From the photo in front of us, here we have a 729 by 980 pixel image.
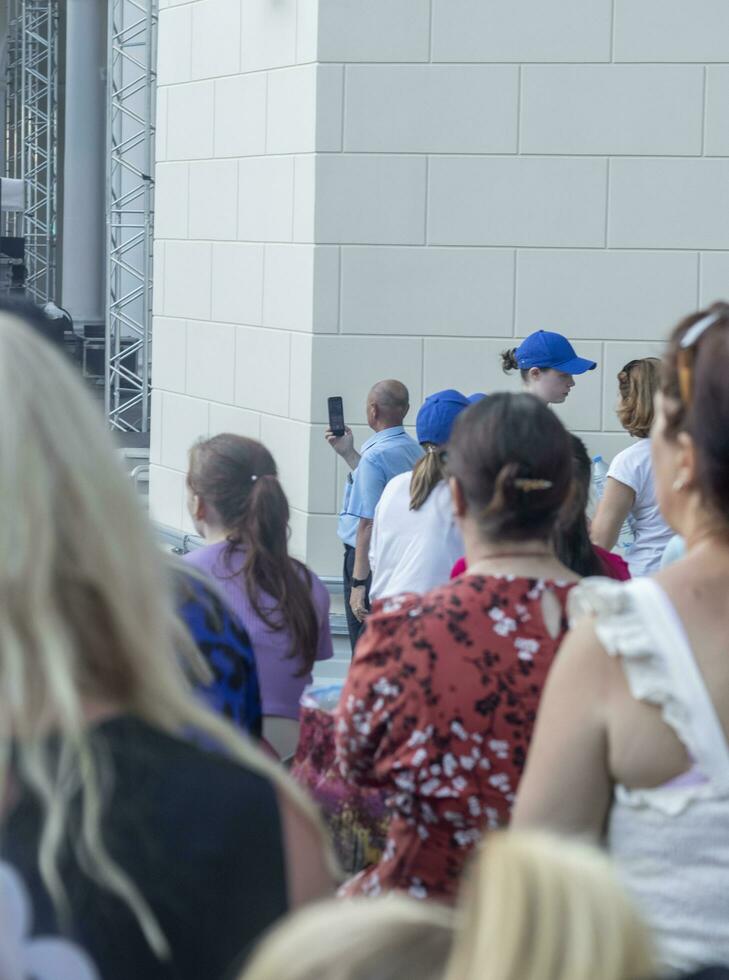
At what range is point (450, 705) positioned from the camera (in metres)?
2.08

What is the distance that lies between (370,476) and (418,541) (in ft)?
4.20

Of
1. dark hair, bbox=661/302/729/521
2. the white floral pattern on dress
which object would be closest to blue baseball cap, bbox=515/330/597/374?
dark hair, bbox=661/302/729/521

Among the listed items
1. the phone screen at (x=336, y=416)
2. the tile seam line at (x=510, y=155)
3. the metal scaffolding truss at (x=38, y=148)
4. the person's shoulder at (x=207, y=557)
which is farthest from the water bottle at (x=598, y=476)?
the metal scaffolding truss at (x=38, y=148)

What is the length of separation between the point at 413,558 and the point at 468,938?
3.75 meters

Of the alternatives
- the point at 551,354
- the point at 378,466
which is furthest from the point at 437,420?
the point at 378,466

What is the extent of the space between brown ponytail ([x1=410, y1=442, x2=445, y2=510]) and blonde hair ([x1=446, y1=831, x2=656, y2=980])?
3760 mm

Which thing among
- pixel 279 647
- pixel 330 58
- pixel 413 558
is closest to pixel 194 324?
pixel 330 58

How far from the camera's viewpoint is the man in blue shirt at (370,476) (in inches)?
227

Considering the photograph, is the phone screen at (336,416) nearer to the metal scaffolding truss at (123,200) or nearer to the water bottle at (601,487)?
the water bottle at (601,487)

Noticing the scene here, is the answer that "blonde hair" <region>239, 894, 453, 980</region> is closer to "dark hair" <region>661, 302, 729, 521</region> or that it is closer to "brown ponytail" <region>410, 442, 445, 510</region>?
"dark hair" <region>661, 302, 729, 521</region>

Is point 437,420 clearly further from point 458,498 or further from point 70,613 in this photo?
point 70,613

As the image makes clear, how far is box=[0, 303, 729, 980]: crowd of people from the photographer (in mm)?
812

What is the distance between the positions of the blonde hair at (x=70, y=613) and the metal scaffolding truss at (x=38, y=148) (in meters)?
23.9

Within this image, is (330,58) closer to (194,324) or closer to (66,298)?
(194,324)
